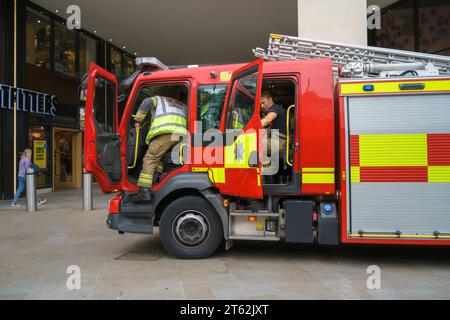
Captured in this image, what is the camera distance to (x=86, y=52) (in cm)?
1714

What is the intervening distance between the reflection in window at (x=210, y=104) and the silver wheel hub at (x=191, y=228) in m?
1.20

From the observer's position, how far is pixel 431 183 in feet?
16.5

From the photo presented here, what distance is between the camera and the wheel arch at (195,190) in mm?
5434

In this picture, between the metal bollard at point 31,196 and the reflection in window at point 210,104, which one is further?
the metal bollard at point 31,196

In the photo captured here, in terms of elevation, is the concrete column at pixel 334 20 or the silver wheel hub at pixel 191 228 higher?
the concrete column at pixel 334 20

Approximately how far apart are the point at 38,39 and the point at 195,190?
38.5 ft

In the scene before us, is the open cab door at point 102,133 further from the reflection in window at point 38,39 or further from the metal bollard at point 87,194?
the reflection in window at point 38,39

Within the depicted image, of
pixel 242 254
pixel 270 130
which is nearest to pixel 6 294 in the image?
pixel 242 254

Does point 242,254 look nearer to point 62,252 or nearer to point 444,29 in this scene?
point 62,252

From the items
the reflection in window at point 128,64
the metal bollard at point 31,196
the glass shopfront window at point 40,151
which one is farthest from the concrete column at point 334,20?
the reflection in window at point 128,64

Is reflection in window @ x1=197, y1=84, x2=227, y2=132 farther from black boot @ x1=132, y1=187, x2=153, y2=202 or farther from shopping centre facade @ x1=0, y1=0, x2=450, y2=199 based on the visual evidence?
shopping centre facade @ x1=0, y1=0, x2=450, y2=199

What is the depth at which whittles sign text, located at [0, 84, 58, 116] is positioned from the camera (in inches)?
497

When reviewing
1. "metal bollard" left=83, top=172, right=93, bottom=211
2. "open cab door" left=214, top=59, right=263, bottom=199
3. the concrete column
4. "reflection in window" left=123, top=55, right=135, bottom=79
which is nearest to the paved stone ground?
"open cab door" left=214, top=59, right=263, bottom=199

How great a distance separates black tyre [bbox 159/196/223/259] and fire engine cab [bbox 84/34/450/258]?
0.05ft
